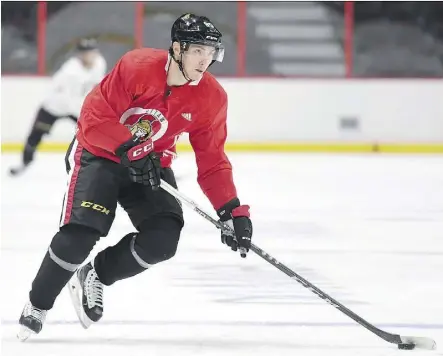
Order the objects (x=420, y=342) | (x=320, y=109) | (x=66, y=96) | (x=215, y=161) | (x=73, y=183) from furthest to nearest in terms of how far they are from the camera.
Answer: (x=320, y=109) → (x=66, y=96) → (x=215, y=161) → (x=73, y=183) → (x=420, y=342)

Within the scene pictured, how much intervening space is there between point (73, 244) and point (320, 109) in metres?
6.83

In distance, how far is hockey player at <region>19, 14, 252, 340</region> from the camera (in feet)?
10.5

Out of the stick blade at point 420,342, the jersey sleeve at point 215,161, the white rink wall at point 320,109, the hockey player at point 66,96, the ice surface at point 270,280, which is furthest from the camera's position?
the white rink wall at point 320,109

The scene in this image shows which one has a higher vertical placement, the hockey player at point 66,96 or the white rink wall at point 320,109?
the hockey player at point 66,96

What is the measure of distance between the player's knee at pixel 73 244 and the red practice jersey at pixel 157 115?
0.23m

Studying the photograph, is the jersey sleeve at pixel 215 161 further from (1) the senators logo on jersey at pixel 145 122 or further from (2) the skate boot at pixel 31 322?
(2) the skate boot at pixel 31 322

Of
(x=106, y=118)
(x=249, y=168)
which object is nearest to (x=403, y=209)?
(x=249, y=168)

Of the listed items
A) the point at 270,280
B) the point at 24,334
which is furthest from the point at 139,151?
the point at 270,280

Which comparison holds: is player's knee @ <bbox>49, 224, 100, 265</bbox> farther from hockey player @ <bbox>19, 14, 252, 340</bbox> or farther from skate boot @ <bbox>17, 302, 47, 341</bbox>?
skate boot @ <bbox>17, 302, 47, 341</bbox>

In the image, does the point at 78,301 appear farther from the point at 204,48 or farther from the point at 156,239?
the point at 204,48

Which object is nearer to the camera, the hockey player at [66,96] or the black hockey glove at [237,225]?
the black hockey glove at [237,225]

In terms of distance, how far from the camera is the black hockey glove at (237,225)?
10.8ft

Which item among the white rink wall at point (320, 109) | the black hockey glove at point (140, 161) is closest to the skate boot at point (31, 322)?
the black hockey glove at point (140, 161)

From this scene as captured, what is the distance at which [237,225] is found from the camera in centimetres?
331
